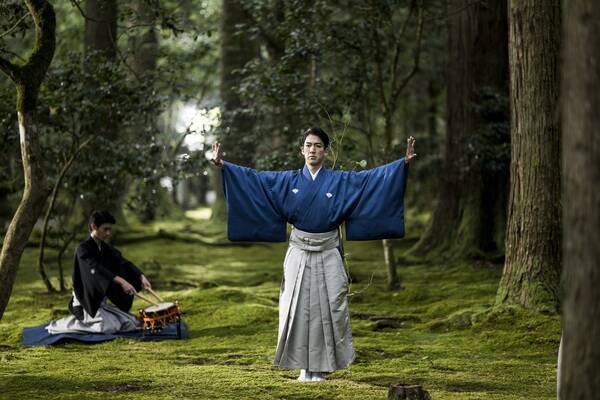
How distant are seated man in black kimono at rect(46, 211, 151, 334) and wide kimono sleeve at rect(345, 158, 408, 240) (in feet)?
10.1

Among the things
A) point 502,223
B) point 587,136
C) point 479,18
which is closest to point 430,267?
point 502,223

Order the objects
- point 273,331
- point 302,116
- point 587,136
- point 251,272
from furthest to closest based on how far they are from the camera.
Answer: point 251,272 → point 302,116 → point 273,331 → point 587,136

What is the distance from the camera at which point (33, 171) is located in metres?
6.99

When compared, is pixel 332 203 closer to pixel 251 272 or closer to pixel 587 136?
pixel 587 136

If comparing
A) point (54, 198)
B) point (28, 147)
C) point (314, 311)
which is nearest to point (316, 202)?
point (314, 311)

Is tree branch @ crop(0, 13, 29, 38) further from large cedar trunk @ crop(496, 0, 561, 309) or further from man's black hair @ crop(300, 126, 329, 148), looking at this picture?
large cedar trunk @ crop(496, 0, 561, 309)

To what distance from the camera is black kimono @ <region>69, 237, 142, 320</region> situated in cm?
895

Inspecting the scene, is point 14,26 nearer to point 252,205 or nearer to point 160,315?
point 160,315

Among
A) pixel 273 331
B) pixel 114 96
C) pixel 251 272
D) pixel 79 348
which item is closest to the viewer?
pixel 79 348

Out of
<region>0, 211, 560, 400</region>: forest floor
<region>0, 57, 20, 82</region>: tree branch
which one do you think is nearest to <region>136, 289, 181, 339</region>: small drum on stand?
<region>0, 211, 560, 400</region>: forest floor

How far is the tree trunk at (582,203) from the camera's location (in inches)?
132

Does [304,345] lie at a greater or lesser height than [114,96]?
lesser

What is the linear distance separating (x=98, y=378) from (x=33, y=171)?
1723 mm

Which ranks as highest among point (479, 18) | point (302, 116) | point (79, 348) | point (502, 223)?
point (479, 18)
